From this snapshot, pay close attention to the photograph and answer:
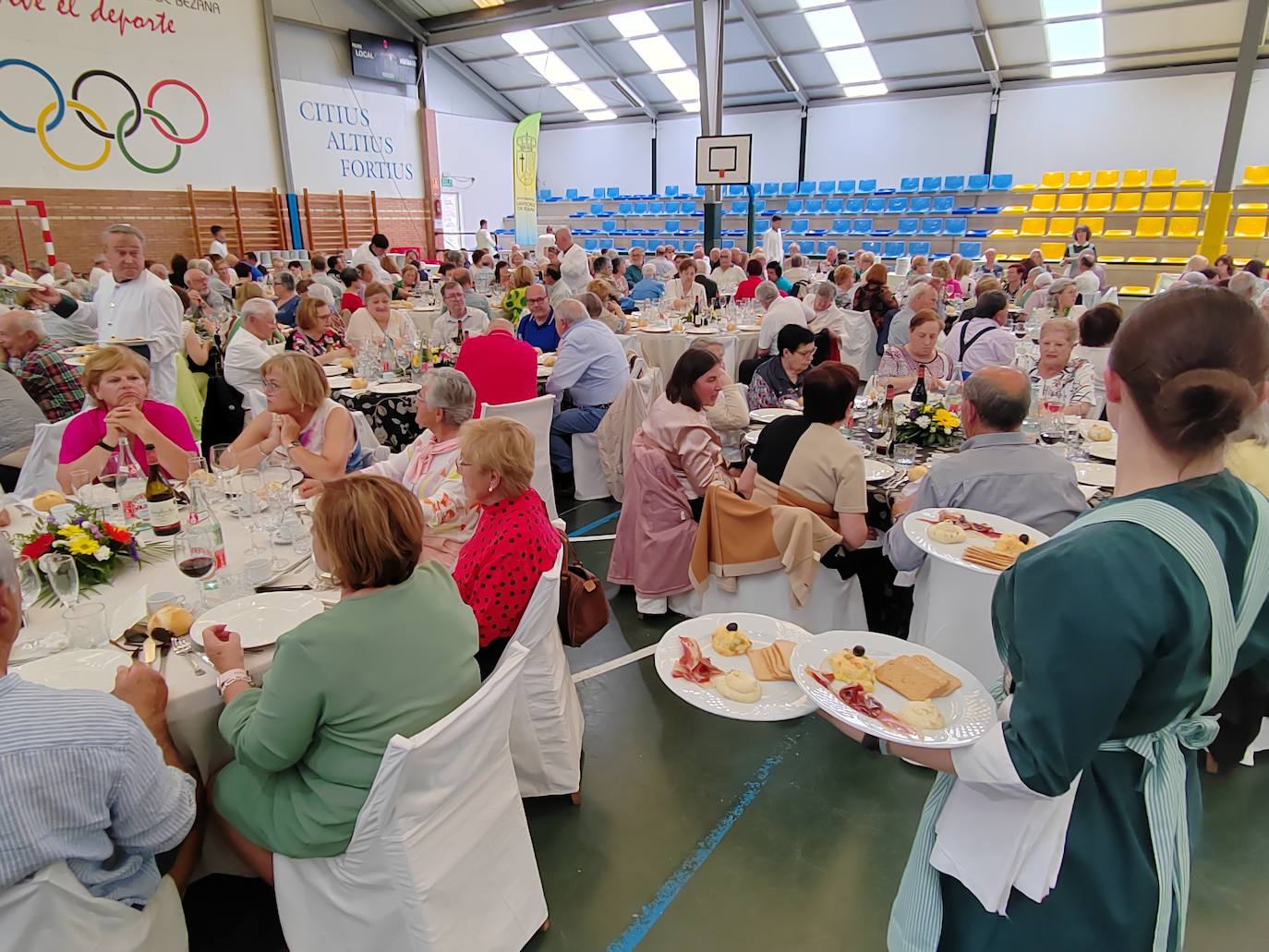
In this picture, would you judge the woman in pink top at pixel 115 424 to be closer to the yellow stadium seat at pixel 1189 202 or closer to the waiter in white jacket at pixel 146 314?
the waiter in white jacket at pixel 146 314

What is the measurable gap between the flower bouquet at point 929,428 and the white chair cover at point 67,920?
3.26 meters

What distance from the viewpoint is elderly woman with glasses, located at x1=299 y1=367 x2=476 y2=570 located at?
2.67m

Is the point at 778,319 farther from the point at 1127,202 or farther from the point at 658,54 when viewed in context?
the point at 658,54

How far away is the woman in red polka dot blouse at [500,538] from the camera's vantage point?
2223 mm

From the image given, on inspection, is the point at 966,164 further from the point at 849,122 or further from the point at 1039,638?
the point at 1039,638

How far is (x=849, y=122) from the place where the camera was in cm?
1686

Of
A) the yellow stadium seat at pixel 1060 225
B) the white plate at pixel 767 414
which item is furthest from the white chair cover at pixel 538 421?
the yellow stadium seat at pixel 1060 225

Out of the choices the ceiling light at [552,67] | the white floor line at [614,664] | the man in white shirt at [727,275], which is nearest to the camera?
the white floor line at [614,664]

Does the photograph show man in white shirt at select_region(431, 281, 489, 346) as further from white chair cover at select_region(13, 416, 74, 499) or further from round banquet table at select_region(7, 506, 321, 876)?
round banquet table at select_region(7, 506, 321, 876)

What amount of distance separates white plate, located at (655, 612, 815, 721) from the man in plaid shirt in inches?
170

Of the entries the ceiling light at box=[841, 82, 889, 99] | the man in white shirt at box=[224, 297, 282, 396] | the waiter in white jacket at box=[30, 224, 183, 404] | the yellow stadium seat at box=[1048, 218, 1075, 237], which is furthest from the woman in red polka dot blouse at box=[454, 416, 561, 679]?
the ceiling light at box=[841, 82, 889, 99]

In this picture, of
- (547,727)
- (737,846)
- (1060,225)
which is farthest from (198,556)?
(1060,225)

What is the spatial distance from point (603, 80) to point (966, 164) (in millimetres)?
8509

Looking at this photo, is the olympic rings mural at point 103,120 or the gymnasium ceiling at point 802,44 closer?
the olympic rings mural at point 103,120
